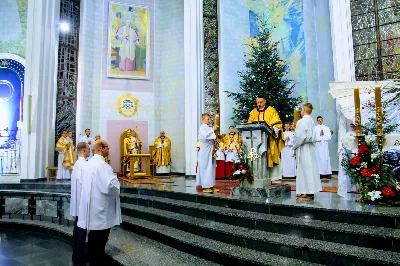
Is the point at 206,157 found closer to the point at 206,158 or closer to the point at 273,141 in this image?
the point at 206,158

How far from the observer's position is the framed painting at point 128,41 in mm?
14359

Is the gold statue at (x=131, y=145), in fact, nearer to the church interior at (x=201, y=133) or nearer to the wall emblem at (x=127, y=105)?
the church interior at (x=201, y=133)

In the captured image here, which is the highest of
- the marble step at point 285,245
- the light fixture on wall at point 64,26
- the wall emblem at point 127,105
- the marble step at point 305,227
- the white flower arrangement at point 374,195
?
the light fixture on wall at point 64,26

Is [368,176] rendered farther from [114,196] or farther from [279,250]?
[114,196]

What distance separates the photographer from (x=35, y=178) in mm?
10844

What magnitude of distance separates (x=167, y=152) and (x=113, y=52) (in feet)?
17.0

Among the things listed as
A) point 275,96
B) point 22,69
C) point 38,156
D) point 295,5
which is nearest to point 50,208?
point 38,156

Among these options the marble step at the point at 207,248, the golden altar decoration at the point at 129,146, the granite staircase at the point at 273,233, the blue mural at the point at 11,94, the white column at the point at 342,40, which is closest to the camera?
the granite staircase at the point at 273,233

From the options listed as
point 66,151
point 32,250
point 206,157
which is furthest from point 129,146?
point 32,250

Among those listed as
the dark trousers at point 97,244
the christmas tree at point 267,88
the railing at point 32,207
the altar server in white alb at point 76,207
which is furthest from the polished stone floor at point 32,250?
the christmas tree at point 267,88

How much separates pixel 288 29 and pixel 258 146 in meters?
9.01

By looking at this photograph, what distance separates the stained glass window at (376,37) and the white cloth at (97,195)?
32.9ft

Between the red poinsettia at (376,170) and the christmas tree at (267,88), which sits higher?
the christmas tree at (267,88)

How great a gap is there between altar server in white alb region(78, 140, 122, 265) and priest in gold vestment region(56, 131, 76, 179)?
743 centimetres
